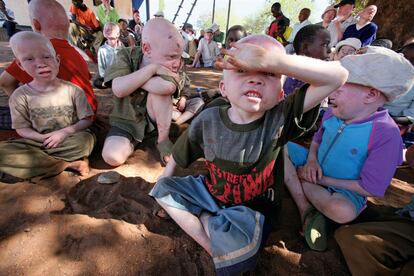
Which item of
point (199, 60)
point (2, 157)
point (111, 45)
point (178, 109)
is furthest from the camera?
point (199, 60)

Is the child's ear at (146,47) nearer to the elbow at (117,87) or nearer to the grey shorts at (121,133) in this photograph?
the elbow at (117,87)

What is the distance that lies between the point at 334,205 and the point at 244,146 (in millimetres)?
756

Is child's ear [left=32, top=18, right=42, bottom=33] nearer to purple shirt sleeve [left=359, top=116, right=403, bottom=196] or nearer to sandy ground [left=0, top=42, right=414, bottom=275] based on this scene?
sandy ground [left=0, top=42, right=414, bottom=275]

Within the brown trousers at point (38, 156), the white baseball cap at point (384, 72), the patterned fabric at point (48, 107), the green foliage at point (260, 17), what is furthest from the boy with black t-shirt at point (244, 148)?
the green foliage at point (260, 17)

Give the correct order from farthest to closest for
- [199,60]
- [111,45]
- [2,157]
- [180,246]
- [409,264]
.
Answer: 1. [199,60]
2. [111,45]
3. [2,157]
4. [180,246]
5. [409,264]

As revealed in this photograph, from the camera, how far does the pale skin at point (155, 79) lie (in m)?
2.00

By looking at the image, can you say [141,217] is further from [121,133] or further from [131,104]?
[131,104]

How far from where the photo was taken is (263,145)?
1270 mm

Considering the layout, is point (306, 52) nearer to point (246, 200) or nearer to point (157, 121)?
point (157, 121)

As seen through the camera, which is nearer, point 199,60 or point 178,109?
point 178,109

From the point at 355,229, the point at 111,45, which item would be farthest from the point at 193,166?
the point at 111,45

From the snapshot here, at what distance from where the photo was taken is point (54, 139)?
1.97 metres

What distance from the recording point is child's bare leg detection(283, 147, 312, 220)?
5.57 ft

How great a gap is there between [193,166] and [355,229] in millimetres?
1367
